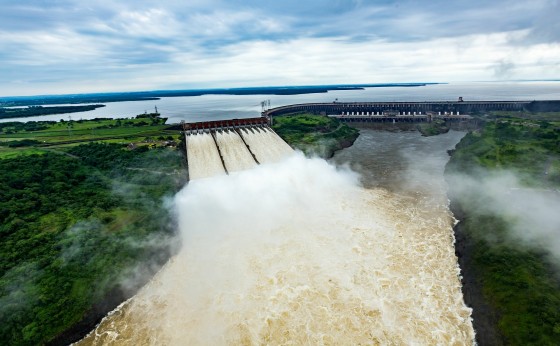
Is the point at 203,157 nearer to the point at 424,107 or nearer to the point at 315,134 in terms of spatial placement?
the point at 315,134

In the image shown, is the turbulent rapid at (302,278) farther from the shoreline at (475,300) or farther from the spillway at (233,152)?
the spillway at (233,152)

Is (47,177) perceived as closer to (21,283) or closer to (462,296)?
(21,283)

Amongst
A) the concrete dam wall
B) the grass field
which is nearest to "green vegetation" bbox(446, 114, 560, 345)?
the grass field

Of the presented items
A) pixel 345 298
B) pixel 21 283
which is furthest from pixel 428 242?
pixel 21 283

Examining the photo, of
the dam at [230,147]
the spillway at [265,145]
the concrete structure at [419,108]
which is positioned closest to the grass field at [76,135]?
the dam at [230,147]

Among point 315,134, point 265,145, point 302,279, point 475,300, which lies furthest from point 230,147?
point 475,300

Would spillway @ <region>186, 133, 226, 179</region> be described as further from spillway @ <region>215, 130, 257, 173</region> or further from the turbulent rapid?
the turbulent rapid
